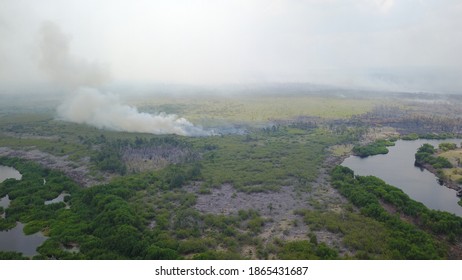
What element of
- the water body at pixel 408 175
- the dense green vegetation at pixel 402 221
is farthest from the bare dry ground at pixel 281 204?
the water body at pixel 408 175

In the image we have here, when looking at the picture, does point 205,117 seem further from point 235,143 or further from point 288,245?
point 288,245

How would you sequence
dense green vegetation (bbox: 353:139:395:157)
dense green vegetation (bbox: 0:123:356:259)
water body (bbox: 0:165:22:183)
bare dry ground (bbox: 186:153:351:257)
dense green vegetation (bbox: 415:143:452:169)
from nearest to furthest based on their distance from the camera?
dense green vegetation (bbox: 0:123:356:259) < bare dry ground (bbox: 186:153:351:257) < water body (bbox: 0:165:22:183) < dense green vegetation (bbox: 415:143:452:169) < dense green vegetation (bbox: 353:139:395:157)

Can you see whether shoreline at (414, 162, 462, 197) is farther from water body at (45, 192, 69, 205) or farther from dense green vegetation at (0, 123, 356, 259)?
water body at (45, 192, 69, 205)

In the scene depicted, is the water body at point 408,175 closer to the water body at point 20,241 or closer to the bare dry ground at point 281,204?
the bare dry ground at point 281,204

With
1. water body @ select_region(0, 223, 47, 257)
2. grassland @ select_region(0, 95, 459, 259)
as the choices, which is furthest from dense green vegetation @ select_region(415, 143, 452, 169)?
water body @ select_region(0, 223, 47, 257)

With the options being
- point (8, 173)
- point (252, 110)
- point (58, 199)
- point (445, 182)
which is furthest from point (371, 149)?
point (252, 110)

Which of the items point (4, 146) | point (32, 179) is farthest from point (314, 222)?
point (4, 146)

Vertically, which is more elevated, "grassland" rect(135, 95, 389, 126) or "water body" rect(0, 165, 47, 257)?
"grassland" rect(135, 95, 389, 126)
